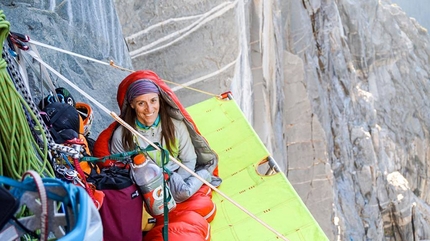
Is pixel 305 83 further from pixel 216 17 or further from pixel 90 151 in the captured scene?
pixel 90 151

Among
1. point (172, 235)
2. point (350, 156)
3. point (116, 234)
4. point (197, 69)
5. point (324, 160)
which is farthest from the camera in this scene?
point (350, 156)

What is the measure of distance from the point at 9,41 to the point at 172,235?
1.40 metres

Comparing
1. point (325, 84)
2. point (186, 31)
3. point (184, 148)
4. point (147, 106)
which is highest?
point (186, 31)

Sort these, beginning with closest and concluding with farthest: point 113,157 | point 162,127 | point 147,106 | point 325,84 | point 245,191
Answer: point 113,157, point 147,106, point 162,127, point 245,191, point 325,84

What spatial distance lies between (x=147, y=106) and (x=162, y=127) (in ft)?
0.65

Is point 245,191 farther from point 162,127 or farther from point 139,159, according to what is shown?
point 139,159

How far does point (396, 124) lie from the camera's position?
2273cm

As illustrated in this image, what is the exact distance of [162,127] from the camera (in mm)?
3369

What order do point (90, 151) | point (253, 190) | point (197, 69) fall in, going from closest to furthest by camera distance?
point (90, 151), point (253, 190), point (197, 69)

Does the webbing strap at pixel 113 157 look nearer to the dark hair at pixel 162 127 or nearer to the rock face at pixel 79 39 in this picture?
the dark hair at pixel 162 127

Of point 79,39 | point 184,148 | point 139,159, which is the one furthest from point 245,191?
point 79,39

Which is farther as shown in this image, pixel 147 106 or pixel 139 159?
pixel 147 106

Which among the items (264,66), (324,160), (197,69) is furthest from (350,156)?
(197,69)

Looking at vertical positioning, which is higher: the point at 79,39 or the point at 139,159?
the point at 79,39
